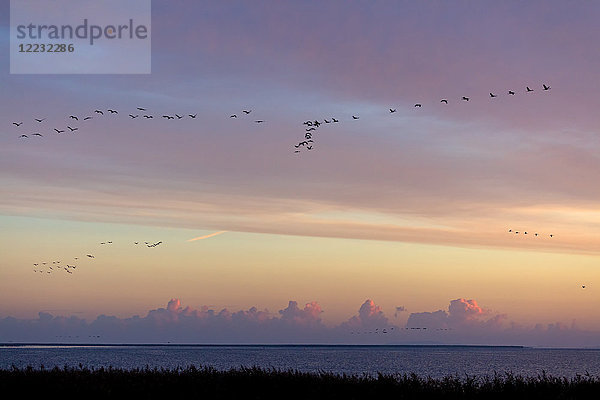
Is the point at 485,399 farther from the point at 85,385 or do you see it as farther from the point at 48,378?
the point at 48,378

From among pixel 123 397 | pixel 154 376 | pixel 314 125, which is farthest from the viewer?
pixel 314 125

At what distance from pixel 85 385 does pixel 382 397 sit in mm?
11375

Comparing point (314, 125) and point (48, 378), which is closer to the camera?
point (48, 378)

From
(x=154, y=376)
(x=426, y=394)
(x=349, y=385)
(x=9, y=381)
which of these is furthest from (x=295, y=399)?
(x=9, y=381)

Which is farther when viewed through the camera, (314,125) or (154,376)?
(314,125)

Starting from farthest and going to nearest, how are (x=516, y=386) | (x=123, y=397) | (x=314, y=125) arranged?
(x=314, y=125) → (x=516, y=386) → (x=123, y=397)

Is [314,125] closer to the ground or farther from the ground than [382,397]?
farther from the ground

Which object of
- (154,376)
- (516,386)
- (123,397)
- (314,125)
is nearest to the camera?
(123,397)

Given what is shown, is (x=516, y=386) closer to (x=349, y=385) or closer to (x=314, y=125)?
(x=349, y=385)

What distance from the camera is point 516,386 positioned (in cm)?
2764

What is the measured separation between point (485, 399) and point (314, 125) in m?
14.1

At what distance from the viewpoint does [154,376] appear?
96.5ft

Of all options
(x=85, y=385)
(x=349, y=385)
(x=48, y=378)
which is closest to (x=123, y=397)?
(x=85, y=385)

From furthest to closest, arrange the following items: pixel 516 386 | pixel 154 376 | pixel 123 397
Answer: pixel 154 376 → pixel 516 386 → pixel 123 397
